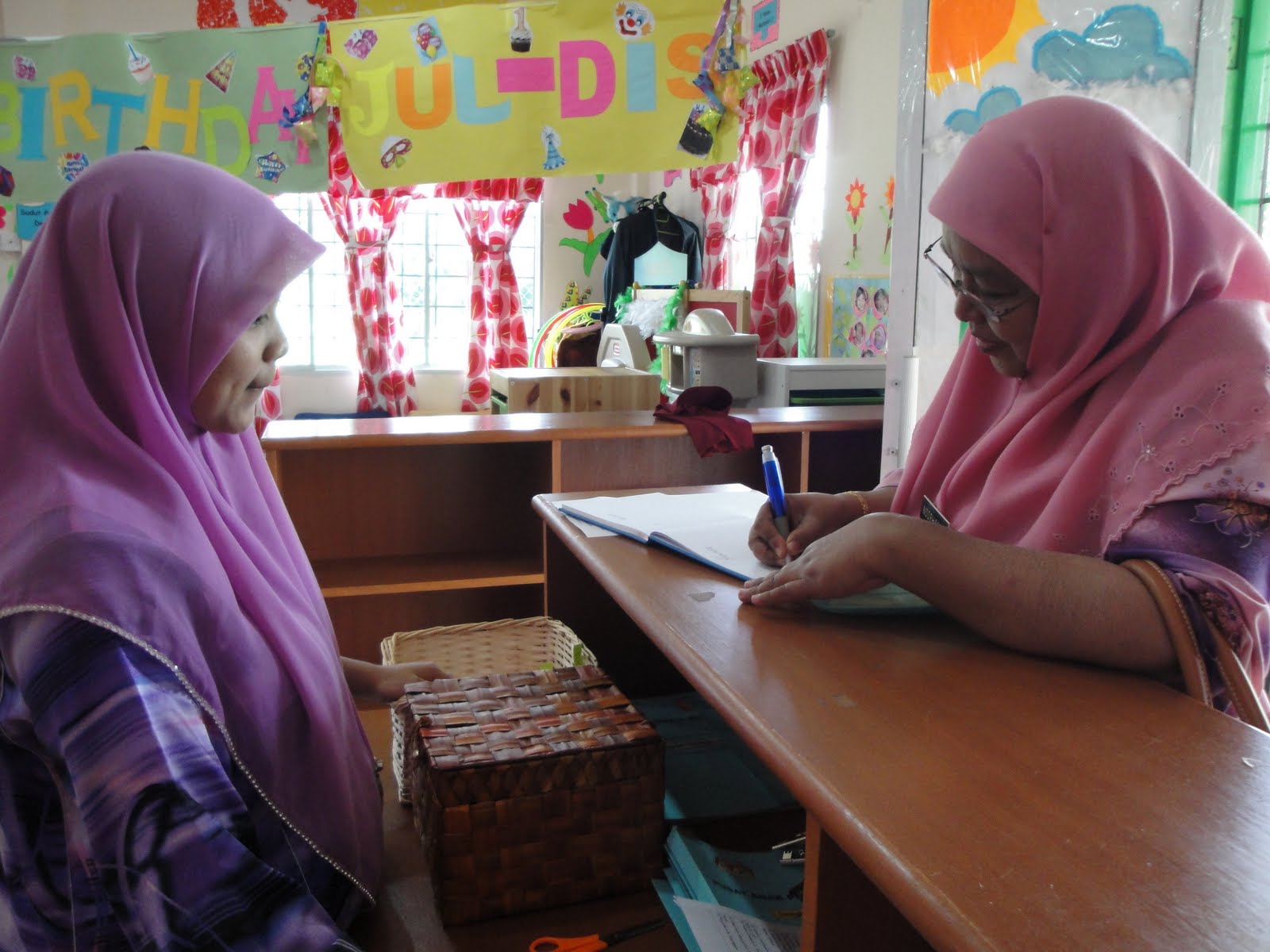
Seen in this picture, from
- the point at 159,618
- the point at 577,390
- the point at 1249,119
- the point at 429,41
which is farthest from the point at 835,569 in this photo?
the point at 429,41

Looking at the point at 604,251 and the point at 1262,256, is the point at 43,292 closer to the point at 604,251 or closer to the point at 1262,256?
the point at 1262,256

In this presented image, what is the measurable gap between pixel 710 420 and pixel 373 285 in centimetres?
501

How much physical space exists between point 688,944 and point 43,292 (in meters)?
0.90

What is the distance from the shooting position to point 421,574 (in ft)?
8.76

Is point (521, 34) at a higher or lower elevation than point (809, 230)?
higher

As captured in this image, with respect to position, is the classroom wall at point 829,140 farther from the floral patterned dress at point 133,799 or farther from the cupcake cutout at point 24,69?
the floral patterned dress at point 133,799

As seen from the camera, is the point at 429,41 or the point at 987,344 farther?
the point at 429,41

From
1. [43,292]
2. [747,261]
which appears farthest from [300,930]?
[747,261]

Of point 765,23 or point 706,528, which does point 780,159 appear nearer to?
point 765,23

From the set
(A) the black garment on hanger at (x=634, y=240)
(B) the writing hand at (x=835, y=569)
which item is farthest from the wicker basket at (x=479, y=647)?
(A) the black garment on hanger at (x=634, y=240)

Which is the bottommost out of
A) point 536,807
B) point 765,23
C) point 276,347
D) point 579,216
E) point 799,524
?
point 536,807

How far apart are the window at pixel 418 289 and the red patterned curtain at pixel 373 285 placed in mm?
119

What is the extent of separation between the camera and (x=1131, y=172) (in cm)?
112

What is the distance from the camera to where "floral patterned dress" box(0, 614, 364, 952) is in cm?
81
